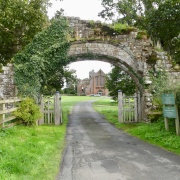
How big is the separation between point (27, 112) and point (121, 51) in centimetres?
642

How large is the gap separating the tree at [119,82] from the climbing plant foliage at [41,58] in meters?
14.5

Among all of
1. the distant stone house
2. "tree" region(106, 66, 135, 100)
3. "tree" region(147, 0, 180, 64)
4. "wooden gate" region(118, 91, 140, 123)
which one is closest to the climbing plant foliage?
"wooden gate" region(118, 91, 140, 123)

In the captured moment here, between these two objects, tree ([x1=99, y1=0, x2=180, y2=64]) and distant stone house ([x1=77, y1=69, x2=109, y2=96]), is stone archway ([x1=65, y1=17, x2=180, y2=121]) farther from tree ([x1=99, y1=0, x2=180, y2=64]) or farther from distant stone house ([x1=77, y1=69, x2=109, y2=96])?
distant stone house ([x1=77, y1=69, x2=109, y2=96])

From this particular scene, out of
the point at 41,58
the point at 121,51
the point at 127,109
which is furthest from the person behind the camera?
the point at 127,109

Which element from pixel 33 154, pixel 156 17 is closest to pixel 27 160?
pixel 33 154

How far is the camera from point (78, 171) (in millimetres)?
5078

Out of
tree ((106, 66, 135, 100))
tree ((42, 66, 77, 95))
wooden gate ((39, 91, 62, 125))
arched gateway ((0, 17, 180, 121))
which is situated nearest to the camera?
wooden gate ((39, 91, 62, 125))

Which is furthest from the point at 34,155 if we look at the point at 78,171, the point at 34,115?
the point at 34,115

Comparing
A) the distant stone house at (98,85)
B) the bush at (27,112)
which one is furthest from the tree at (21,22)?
the distant stone house at (98,85)

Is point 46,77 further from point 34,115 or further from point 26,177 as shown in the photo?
point 26,177

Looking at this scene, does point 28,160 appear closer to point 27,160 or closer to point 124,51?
point 27,160

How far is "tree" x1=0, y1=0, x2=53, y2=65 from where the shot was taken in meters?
12.9

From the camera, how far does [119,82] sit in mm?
27641

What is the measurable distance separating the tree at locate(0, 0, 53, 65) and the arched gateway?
6.58 ft
